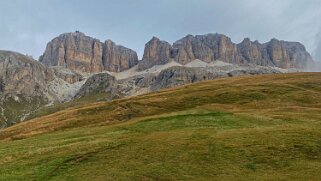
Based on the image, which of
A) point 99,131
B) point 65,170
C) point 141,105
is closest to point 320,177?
point 65,170

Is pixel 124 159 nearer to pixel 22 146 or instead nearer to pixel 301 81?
pixel 22 146

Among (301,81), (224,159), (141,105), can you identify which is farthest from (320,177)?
(301,81)

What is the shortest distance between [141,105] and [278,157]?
51726 millimetres

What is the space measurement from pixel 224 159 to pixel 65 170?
577 inches

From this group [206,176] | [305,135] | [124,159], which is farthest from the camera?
[305,135]

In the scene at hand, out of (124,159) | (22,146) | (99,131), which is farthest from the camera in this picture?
(99,131)

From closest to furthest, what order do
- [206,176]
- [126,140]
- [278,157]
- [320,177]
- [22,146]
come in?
[320,177]
[206,176]
[278,157]
[126,140]
[22,146]

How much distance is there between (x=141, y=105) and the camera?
289ft

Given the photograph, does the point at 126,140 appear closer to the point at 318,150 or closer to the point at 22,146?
the point at 22,146

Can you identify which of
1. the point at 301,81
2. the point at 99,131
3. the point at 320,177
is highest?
the point at 301,81

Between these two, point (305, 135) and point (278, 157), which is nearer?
point (278, 157)

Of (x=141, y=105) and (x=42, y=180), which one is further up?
(x=141, y=105)

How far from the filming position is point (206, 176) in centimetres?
3497

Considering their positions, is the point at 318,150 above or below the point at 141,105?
below
